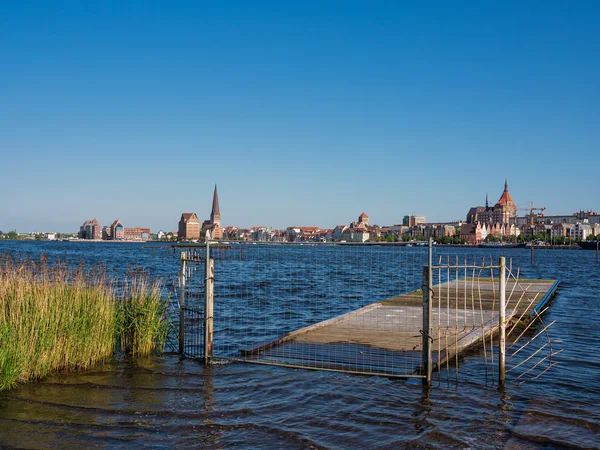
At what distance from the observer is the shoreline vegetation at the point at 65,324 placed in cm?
976

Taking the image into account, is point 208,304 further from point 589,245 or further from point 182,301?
point 589,245

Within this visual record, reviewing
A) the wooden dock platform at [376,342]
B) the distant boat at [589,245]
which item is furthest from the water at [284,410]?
the distant boat at [589,245]

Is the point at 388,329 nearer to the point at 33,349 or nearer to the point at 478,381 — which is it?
the point at 478,381

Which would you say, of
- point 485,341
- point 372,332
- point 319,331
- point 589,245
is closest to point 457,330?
point 485,341

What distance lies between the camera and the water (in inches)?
311

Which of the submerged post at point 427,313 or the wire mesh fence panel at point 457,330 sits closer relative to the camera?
the submerged post at point 427,313

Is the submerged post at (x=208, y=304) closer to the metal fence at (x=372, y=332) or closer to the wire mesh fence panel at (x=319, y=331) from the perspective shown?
the metal fence at (x=372, y=332)

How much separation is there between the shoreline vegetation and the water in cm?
41

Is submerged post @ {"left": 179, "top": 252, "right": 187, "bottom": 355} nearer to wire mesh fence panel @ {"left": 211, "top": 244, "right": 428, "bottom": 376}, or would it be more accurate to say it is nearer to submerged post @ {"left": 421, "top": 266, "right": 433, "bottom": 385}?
wire mesh fence panel @ {"left": 211, "top": 244, "right": 428, "bottom": 376}

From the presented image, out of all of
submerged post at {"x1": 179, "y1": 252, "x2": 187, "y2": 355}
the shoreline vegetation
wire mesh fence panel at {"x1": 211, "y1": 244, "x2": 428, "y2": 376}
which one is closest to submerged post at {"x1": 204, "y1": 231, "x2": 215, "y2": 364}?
submerged post at {"x1": 179, "y1": 252, "x2": 187, "y2": 355}

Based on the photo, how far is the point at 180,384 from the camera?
10461 mm

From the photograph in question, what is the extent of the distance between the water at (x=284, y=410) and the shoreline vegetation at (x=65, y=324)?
411mm

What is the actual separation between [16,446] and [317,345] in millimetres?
7289

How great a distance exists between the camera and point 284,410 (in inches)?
361
